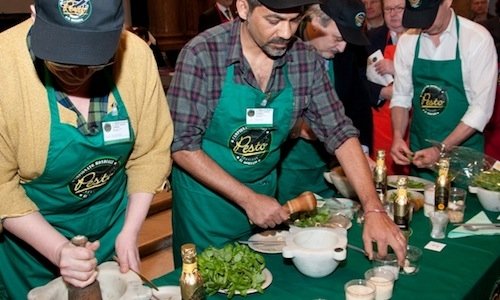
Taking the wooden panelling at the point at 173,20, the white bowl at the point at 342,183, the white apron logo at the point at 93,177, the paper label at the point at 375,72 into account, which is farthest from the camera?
the wooden panelling at the point at 173,20

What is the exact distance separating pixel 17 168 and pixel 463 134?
74.7 inches

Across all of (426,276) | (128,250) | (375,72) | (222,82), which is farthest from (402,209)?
(375,72)

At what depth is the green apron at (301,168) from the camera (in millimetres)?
2512

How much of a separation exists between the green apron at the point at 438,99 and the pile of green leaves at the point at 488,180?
405mm

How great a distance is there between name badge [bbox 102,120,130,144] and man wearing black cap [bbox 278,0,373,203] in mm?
1010

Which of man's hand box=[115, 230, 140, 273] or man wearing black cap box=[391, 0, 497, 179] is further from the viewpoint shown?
man wearing black cap box=[391, 0, 497, 179]

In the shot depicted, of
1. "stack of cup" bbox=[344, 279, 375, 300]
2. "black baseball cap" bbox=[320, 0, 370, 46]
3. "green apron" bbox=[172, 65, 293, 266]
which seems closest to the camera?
"stack of cup" bbox=[344, 279, 375, 300]

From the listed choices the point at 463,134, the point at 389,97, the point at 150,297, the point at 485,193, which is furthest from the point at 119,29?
the point at 389,97

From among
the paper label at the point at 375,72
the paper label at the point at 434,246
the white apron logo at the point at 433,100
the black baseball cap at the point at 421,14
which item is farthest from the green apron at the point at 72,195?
the paper label at the point at 375,72

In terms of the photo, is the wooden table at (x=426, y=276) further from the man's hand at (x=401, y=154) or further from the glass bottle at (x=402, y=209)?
the man's hand at (x=401, y=154)

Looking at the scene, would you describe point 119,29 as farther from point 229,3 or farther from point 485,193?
point 229,3

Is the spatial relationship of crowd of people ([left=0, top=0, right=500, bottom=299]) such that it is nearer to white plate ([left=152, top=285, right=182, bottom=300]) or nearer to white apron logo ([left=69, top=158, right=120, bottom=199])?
white apron logo ([left=69, top=158, right=120, bottom=199])

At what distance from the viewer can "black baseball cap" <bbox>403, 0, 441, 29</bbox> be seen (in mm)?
2465

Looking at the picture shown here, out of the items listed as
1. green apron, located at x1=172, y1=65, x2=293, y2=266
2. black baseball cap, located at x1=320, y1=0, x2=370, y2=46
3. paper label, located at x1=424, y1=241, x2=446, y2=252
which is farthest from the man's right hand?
black baseball cap, located at x1=320, y1=0, x2=370, y2=46
